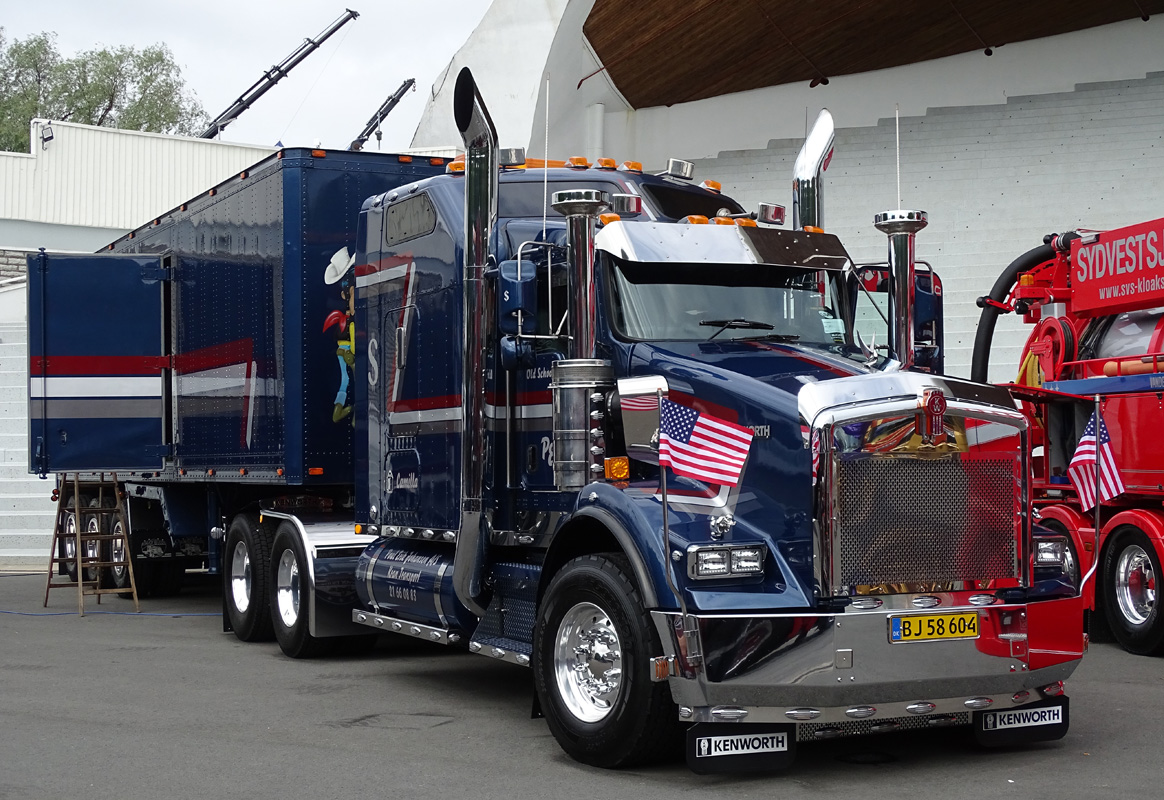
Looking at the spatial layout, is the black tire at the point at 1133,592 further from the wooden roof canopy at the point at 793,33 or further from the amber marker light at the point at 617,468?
the wooden roof canopy at the point at 793,33

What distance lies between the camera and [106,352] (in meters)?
14.2

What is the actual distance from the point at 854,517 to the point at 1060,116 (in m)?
22.4

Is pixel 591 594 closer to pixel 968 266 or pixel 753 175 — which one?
pixel 968 266

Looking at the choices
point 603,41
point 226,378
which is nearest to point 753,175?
point 603,41

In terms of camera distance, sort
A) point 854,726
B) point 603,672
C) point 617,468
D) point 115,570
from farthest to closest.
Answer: point 115,570, point 617,468, point 603,672, point 854,726

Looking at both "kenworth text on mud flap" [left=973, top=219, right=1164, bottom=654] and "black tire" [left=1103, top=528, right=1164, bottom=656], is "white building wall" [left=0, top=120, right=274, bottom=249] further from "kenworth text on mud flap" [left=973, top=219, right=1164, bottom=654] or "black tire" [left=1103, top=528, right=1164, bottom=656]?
"black tire" [left=1103, top=528, right=1164, bottom=656]

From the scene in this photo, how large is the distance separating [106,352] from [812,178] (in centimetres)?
805

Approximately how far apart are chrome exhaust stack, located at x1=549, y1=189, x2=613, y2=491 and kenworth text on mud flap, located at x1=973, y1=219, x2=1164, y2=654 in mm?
4320

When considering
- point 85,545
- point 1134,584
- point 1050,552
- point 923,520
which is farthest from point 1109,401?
point 85,545

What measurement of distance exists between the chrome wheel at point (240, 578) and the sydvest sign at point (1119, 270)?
7424 millimetres

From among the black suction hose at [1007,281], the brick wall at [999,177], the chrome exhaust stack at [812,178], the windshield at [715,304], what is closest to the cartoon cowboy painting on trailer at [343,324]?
the chrome exhaust stack at [812,178]

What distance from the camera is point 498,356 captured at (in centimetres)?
838

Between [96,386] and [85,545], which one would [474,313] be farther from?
[85,545]

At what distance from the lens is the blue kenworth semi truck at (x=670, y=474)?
646cm
